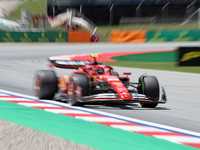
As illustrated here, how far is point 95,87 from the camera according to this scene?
8.09 metres

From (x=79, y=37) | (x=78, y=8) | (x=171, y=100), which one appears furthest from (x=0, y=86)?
(x=78, y=8)

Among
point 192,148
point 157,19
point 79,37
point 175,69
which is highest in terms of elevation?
point 157,19

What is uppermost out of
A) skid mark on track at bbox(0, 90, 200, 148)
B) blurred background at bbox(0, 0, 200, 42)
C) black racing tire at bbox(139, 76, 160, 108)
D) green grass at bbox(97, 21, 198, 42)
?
blurred background at bbox(0, 0, 200, 42)

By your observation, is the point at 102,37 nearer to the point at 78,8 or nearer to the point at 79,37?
the point at 79,37

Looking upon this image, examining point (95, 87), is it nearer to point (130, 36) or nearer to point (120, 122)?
point (120, 122)

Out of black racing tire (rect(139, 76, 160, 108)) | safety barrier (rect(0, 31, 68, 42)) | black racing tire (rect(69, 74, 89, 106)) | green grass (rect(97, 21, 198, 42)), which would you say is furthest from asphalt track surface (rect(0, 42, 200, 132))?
green grass (rect(97, 21, 198, 42))

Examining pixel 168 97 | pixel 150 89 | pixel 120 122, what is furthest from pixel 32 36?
pixel 120 122

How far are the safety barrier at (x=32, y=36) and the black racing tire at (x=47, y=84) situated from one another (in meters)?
27.0

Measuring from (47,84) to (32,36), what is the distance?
90.9 feet

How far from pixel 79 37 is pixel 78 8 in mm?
13455

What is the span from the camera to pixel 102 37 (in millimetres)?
42469

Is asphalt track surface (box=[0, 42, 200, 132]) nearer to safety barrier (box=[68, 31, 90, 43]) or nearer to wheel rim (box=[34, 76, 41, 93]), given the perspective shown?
wheel rim (box=[34, 76, 41, 93])

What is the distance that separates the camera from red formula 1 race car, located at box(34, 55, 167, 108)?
742 centimetres

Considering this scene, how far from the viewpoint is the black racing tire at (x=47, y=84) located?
27.3 feet
